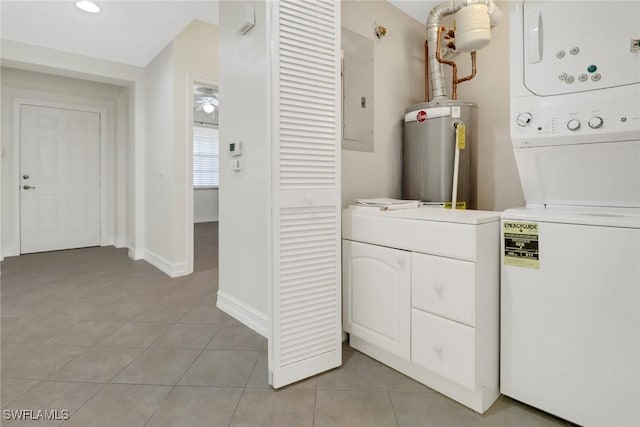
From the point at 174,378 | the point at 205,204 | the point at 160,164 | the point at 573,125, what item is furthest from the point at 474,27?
the point at 205,204

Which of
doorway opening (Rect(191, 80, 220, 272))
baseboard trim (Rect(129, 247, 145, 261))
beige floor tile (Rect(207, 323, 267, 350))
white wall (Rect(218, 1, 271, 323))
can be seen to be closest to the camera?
beige floor tile (Rect(207, 323, 267, 350))

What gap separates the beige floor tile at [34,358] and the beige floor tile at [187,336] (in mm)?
412

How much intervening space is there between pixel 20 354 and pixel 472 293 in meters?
2.33

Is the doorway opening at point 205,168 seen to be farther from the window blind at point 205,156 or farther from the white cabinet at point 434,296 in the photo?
the white cabinet at point 434,296

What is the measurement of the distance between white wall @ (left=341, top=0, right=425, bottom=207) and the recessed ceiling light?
214 centimetres

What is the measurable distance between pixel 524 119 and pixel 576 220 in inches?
19.1

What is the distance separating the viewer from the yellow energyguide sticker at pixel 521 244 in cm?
126

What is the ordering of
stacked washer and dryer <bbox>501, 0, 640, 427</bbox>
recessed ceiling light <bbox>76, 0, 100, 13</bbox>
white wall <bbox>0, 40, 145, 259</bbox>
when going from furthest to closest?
white wall <bbox>0, 40, 145, 259</bbox>
recessed ceiling light <bbox>76, 0, 100, 13</bbox>
stacked washer and dryer <bbox>501, 0, 640, 427</bbox>

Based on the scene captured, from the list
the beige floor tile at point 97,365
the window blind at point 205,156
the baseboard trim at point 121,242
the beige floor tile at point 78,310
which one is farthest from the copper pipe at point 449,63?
the window blind at point 205,156

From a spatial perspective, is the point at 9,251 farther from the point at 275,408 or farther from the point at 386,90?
the point at 386,90

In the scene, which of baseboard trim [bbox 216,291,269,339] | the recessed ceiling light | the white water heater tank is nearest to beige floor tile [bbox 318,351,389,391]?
baseboard trim [bbox 216,291,269,339]

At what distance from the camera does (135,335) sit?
6.51 feet

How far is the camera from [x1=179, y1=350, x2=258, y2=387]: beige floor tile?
59.5 inches

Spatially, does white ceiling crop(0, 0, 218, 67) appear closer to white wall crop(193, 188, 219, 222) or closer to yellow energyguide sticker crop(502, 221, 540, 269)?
yellow energyguide sticker crop(502, 221, 540, 269)
